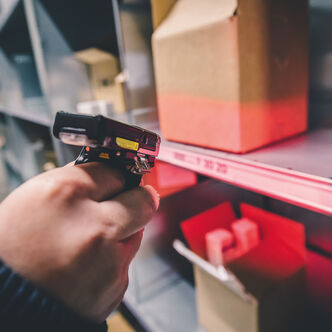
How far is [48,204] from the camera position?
0.33 meters

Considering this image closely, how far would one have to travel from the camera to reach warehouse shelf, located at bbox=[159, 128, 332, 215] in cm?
49

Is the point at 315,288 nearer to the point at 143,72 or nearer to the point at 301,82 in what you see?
the point at 301,82

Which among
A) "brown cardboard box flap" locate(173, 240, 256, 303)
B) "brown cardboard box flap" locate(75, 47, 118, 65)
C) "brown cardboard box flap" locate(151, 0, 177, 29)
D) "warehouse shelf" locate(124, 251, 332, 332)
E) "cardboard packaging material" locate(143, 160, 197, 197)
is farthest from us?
"brown cardboard box flap" locate(75, 47, 118, 65)

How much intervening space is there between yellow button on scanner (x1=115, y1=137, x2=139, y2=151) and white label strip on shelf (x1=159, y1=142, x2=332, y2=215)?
0.28m

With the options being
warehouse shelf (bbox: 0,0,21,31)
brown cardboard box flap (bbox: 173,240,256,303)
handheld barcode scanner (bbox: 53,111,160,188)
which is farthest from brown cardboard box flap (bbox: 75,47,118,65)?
handheld barcode scanner (bbox: 53,111,160,188)

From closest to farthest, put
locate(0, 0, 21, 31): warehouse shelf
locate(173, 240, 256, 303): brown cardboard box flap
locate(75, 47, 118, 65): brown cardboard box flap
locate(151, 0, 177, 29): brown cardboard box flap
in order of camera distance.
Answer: locate(151, 0, 177, 29): brown cardboard box flap, locate(173, 240, 256, 303): brown cardboard box flap, locate(0, 0, 21, 31): warehouse shelf, locate(75, 47, 118, 65): brown cardboard box flap

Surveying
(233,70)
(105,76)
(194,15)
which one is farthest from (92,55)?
(233,70)

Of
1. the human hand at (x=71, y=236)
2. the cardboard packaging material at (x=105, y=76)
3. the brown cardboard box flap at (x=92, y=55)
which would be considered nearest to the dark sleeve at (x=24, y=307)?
the human hand at (x=71, y=236)

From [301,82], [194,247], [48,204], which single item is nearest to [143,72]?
[301,82]

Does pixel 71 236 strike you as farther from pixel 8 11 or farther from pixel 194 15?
pixel 8 11

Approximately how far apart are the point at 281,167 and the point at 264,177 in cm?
4

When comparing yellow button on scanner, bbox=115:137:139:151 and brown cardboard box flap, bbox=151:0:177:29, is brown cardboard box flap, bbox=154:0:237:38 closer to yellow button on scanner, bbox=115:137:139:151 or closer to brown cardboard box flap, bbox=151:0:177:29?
brown cardboard box flap, bbox=151:0:177:29

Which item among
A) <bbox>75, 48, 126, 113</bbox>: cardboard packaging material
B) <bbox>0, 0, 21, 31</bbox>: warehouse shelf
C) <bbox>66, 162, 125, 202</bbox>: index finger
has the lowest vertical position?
<bbox>66, 162, 125, 202</bbox>: index finger

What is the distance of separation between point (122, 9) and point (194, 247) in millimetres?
948
